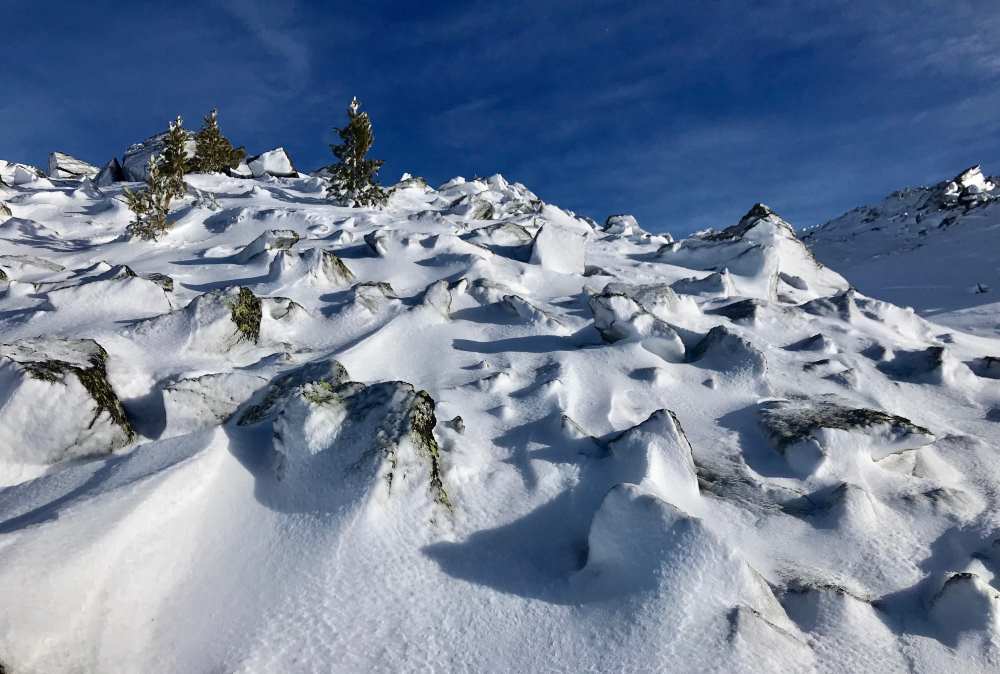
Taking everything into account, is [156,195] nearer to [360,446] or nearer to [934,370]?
[360,446]

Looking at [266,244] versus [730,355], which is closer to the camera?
[730,355]

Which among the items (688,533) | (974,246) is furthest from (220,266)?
(974,246)

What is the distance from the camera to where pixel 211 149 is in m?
25.0

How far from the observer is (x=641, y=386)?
21.7ft

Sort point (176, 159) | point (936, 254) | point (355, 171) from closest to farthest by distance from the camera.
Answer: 1. point (176, 159)
2. point (355, 171)
3. point (936, 254)

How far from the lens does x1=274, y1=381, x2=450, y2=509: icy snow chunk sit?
14.2 feet

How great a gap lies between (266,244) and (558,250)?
18.4 feet

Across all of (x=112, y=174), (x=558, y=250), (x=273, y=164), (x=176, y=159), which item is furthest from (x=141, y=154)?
(x=558, y=250)

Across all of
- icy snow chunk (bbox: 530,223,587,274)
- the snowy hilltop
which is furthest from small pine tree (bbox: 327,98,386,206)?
the snowy hilltop

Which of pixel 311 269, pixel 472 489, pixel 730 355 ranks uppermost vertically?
pixel 311 269

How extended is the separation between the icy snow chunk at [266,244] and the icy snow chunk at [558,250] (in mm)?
4668

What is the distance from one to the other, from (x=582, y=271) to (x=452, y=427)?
6.65 m

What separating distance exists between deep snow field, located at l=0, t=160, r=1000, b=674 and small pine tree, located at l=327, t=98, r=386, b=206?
1140cm

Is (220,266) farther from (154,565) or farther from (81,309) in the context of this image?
(154,565)
